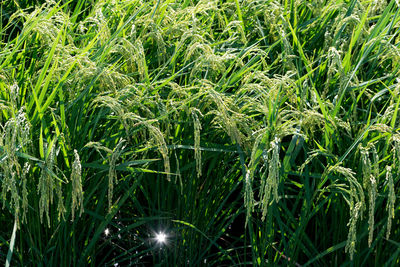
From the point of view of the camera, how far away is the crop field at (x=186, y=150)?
6.56 ft

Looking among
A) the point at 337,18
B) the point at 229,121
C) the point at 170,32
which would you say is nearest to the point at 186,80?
the point at 170,32

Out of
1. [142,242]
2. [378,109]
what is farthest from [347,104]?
[142,242]

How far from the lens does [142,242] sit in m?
2.31

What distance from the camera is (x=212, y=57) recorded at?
207cm

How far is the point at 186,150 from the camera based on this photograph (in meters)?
2.21

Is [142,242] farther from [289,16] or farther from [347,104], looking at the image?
[289,16]

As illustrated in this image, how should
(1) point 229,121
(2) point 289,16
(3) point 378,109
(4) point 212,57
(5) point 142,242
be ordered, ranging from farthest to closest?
(2) point 289,16 < (3) point 378,109 < (5) point 142,242 < (4) point 212,57 < (1) point 229,121

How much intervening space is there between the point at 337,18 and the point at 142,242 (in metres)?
1.21

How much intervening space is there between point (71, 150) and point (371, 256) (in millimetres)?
1124

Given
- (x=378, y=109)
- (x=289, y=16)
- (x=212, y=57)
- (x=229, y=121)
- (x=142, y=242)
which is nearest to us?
(x=229, y=121)

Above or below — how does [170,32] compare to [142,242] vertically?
above

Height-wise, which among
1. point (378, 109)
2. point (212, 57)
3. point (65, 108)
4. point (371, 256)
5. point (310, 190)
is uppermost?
point (212, 57)

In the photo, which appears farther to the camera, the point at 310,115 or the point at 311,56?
the point at 311,56

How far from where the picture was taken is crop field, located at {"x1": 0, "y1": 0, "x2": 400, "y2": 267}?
200 cm
